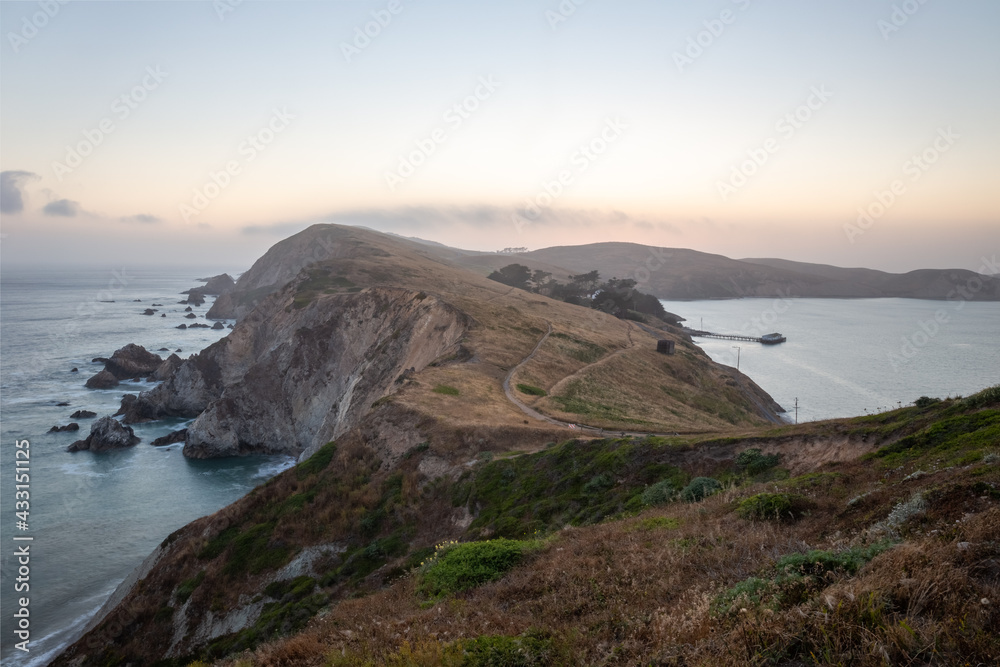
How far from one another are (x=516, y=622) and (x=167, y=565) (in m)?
23.6

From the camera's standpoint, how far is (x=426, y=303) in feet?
182

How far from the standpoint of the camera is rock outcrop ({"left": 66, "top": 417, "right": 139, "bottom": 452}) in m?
53.5

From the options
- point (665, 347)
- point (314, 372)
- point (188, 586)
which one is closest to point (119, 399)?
point (314, 372)

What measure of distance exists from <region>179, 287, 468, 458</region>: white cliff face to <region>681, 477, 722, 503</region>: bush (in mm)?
32555

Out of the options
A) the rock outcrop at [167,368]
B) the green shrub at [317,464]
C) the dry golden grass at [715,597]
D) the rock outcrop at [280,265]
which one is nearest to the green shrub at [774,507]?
the dry golden grass at [715,597]

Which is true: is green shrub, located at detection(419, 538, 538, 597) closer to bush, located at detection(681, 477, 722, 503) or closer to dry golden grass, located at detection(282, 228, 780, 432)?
bush, located at detection(681, 477, 722, 503)

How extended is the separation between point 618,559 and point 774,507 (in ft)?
10.8

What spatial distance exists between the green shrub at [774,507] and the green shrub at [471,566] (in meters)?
4.64

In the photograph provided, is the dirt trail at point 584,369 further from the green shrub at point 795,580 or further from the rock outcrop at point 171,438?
the rock outcrop at point 171,438

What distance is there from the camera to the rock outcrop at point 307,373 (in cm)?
4994

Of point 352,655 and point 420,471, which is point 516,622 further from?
point 420,471

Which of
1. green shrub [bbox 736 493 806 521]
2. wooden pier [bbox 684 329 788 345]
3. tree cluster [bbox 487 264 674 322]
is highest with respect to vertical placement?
tree cluster [bbox 487 264 674 322]

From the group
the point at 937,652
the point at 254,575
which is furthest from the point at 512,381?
the point at 937,652

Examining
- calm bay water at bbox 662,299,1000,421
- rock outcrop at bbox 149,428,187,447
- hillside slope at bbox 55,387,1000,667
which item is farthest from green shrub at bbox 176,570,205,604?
calm bay water at bbox 662,299,1000,421
